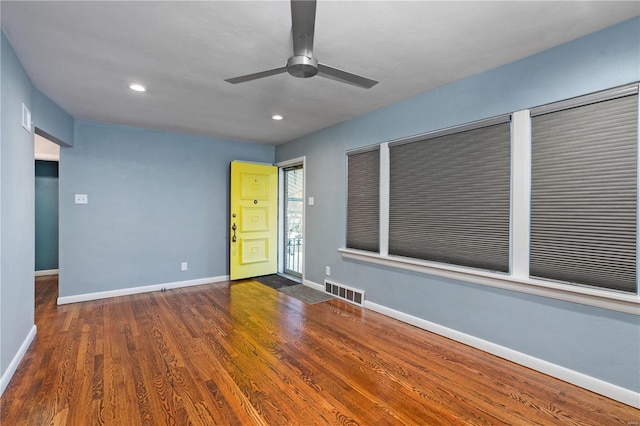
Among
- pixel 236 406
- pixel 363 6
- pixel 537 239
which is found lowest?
pixel 236 406

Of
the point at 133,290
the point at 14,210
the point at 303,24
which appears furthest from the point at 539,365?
the point at 133,290

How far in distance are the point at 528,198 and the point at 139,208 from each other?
483cm

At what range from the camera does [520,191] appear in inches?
96.6

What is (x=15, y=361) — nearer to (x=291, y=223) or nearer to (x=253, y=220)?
(x=253, y=220)

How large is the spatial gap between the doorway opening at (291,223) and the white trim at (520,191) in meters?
3.78

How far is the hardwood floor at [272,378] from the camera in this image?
187 cm

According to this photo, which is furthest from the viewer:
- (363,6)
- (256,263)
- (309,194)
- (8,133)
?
(256,263)

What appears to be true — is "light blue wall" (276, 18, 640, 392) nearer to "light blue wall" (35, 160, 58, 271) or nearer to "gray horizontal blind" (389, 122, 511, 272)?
"gray horizontal blind" (389, 122, 511, 272)

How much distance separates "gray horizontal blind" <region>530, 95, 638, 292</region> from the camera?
1.98 meters

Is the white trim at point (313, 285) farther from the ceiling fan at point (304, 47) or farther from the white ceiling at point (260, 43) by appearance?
the ceiling fan at point (304, 47)

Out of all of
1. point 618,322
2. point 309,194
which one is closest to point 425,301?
point 618,322

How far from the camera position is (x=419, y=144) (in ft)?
10.6

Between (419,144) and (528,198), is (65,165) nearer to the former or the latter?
(419,144)

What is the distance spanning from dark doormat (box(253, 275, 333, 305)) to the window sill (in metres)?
1.21
